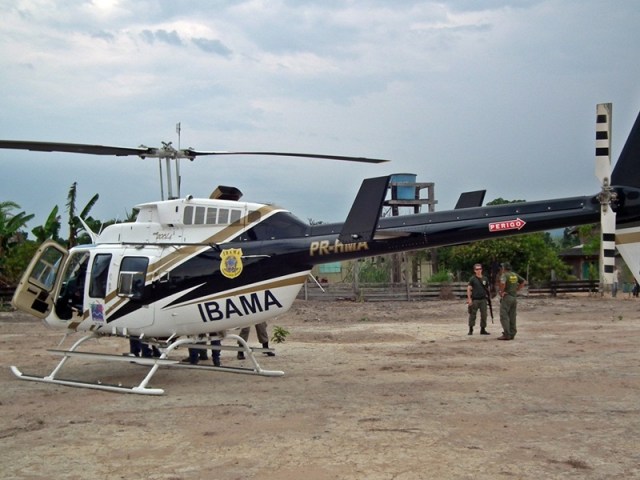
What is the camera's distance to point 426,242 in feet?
31.4

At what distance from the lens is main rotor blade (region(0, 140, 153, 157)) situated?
8711 mm

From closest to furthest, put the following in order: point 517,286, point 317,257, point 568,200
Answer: point 568,200, point 317,257, point 517,286

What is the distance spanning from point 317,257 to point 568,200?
3570mm

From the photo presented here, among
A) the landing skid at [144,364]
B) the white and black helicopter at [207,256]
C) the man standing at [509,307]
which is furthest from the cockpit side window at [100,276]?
the man standing at [509,307]

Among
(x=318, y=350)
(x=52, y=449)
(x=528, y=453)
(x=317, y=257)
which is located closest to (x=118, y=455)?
(x=52, y=449)

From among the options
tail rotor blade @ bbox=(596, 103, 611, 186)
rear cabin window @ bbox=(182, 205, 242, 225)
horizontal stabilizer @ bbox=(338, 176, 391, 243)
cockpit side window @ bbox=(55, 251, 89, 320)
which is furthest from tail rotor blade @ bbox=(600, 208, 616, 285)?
cockpit side window @ bbox=(55, 251, 89, 320)

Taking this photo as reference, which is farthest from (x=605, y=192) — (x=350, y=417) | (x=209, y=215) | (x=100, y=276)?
(x=100, y=276)

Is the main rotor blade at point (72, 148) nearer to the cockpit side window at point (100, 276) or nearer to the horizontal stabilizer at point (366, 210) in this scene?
the cockpit side window at point (100, 276)

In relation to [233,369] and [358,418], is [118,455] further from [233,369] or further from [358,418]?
[233,369]

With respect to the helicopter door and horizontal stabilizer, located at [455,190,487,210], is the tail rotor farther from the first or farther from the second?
the helicopter door

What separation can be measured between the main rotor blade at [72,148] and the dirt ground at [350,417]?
3339 millimetres

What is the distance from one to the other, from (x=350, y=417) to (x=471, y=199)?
14.9ft

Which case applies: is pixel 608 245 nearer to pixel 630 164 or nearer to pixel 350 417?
pixel 630 164

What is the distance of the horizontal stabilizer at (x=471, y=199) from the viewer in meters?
10.5
